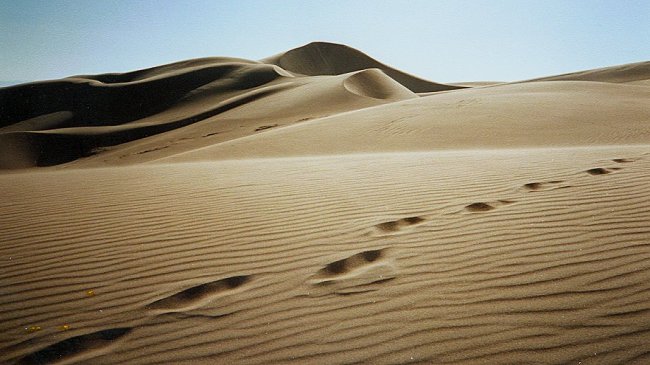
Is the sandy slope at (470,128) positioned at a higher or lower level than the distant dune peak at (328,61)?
lower

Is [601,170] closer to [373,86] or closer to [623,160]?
[623,160]

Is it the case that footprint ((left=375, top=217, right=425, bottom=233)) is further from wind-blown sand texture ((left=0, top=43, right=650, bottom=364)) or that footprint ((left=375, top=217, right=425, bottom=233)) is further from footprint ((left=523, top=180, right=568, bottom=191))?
footprint ((left=523, top=180, right=568, bottom=191))

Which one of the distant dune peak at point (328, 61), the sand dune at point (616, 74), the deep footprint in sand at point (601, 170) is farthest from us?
the distant dune peak at point (328, 61)

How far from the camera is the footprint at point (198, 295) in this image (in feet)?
8.89

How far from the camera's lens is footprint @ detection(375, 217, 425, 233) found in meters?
3.81

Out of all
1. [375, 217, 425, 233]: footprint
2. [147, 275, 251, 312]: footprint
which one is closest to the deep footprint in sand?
[375, 217, 425, 233]: footprint

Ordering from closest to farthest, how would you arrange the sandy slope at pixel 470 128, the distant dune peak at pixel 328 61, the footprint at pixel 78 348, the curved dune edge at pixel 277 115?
the footprint at pixel 78 348, the sandy slope at pixel 470 128, the curved dune edge at pixel 277 115, the distant dune peak at pixel 328 61

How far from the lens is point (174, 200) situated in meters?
5.06

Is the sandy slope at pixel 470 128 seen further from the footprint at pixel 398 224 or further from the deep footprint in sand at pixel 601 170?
the footprint at pixel 398 224

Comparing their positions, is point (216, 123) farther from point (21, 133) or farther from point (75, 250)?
point (75, 250)

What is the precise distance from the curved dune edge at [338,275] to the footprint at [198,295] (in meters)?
0.01

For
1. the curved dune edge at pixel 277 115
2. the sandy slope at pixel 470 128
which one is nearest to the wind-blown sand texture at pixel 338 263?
the sandy slope at pixel 470 128

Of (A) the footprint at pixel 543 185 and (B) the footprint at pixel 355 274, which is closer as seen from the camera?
(B) the footprint at pixel 355 274

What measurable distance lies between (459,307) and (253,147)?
11.3 metres
